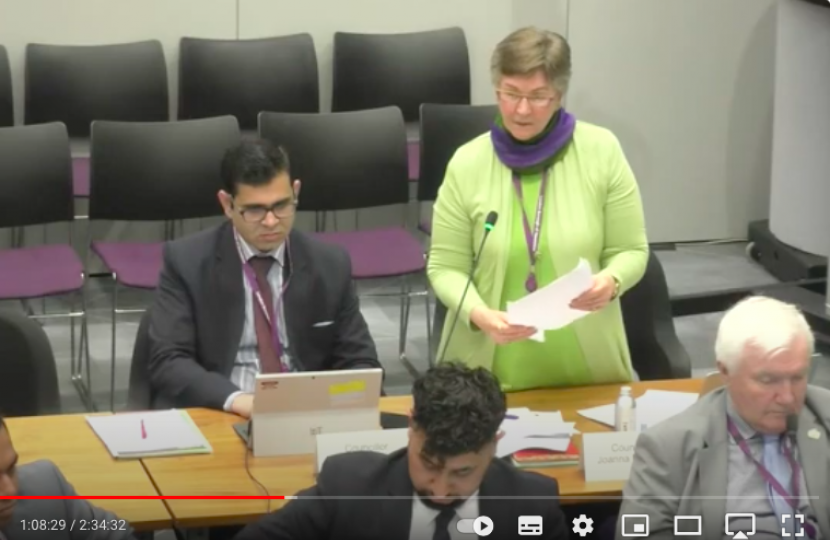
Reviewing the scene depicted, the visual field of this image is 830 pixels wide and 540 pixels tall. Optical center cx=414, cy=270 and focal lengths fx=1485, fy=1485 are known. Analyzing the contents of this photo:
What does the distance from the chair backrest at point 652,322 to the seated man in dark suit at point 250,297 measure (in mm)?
890

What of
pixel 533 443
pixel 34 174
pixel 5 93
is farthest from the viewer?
pixel 5 93

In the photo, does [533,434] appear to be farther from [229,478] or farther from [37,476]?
[37,476]

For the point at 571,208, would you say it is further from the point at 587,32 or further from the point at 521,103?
the point at 587,32

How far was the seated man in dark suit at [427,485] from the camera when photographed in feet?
8.87

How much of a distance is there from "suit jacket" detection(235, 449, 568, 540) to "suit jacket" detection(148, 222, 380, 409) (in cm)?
101

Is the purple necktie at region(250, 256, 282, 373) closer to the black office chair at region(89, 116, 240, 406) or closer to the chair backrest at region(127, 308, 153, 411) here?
the chair backrest at region(127, 308, 153, 411)

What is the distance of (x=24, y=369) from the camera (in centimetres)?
384

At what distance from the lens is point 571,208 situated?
12.4 ft

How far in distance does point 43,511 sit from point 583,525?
1.21 metres

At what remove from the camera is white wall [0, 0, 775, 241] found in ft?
21.6

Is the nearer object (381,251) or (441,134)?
(381,251)

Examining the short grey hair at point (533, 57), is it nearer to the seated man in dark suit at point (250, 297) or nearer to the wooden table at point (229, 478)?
the seated man in dark suit at point (250, 297)

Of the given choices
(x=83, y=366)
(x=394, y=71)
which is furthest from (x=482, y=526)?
(x=394, y=71)

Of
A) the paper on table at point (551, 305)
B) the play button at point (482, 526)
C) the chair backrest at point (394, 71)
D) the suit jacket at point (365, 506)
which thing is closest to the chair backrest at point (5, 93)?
the chair backrest at point (394, 71)
